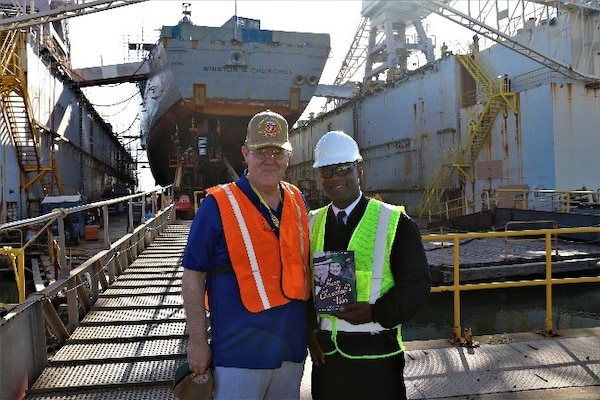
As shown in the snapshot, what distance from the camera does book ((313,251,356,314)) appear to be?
2061mm

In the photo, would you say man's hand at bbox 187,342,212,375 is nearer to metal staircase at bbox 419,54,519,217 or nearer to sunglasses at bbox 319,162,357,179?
sunglasses at bbox 319,162,357,179

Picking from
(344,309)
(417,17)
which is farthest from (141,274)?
(417,17)

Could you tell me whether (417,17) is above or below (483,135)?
above

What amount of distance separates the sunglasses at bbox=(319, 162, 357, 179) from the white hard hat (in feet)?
0.07

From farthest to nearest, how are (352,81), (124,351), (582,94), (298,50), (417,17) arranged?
(352,81) → (417,17) → (298,50) → (582,94) → (124,351)

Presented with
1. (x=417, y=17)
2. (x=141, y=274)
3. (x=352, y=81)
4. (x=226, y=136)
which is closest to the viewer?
(x=141, y=274)

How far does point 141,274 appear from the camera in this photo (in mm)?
6988

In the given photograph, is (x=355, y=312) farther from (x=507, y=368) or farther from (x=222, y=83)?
(x=222, y=83)

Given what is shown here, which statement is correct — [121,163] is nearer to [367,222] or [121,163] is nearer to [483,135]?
[483,135]

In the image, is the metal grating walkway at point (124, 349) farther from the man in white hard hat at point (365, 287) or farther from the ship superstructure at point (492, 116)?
the ship superstructure at point (492, 116)

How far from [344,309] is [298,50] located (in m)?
17.3

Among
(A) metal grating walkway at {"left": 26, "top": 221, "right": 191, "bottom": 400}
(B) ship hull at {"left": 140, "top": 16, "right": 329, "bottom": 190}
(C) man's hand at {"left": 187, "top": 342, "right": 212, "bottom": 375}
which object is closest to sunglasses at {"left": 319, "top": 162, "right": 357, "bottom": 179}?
(C) man's hand at {"left": 187, "top": 342, "right": 212, "bottom": 375}

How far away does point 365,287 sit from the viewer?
210 centimetres

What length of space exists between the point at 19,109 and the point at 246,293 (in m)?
17.6
